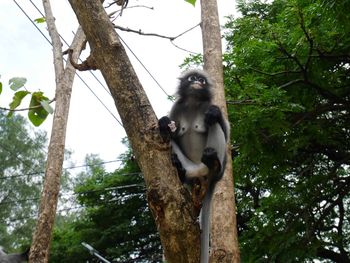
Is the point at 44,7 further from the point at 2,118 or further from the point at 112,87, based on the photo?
the point at 2,118

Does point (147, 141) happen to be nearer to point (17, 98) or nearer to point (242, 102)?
point (17, 98)

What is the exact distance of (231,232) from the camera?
4953mm

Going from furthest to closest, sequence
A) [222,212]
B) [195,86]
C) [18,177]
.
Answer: [18,177] < [222,212] < [195,86]

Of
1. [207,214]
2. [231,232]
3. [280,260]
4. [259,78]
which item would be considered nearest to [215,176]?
[207,214]

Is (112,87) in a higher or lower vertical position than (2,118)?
lower

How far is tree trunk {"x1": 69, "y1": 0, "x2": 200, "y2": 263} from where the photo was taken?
2.14 meters

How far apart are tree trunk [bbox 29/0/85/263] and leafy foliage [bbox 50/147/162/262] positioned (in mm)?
9000

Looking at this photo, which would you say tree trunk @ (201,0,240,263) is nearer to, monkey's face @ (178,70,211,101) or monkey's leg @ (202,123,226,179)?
monkey's face @ (178,70,211,101)

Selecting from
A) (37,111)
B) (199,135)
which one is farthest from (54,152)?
(37,111)

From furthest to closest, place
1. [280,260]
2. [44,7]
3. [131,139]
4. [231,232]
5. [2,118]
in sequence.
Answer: [2,118] < [280,260] < [44,7] < [231,232] < [131,139]

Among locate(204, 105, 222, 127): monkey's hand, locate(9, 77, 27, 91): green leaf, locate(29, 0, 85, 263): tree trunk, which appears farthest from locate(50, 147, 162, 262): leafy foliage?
locate(9, 77, 27, 91): green leaf

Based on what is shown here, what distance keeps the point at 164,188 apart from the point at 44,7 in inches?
204

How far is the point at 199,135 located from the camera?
167 inches

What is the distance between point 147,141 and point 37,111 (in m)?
1.19
